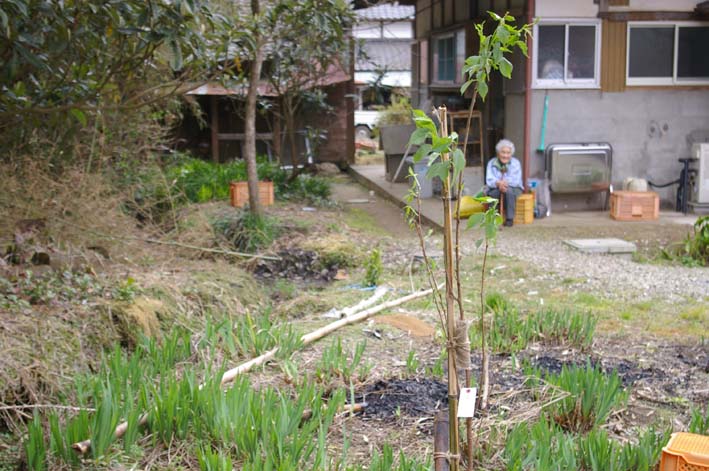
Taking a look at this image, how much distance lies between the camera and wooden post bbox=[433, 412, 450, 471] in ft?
10.9

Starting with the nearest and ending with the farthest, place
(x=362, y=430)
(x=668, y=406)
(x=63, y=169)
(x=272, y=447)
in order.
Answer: (x=272, y=447)
(x=362, y=430)
(x=668, y=406)
(x=63, y=169)

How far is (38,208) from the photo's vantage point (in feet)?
24.4

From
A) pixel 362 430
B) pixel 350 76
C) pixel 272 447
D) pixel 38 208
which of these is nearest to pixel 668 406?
pixel 362 430

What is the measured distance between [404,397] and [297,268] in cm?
460

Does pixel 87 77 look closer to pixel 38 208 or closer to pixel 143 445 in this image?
pixel 38 208

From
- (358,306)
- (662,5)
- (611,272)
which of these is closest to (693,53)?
(662,5)

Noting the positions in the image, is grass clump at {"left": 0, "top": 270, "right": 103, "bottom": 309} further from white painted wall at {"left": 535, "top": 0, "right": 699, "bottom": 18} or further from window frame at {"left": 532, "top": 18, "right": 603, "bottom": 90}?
white painted wall at {"left": 535, "top": 0, "right": 699, "bottom": 18}

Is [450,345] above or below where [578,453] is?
above

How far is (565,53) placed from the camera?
40.9ft

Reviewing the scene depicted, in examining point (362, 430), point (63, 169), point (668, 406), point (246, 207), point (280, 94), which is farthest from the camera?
point (280, 94)

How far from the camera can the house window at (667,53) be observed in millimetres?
12672

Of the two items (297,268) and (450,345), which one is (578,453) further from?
(297,268)

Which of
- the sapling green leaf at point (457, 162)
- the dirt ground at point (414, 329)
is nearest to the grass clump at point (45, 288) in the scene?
the dirt ground at point (414, 329)

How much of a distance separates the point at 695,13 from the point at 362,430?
1057cm
